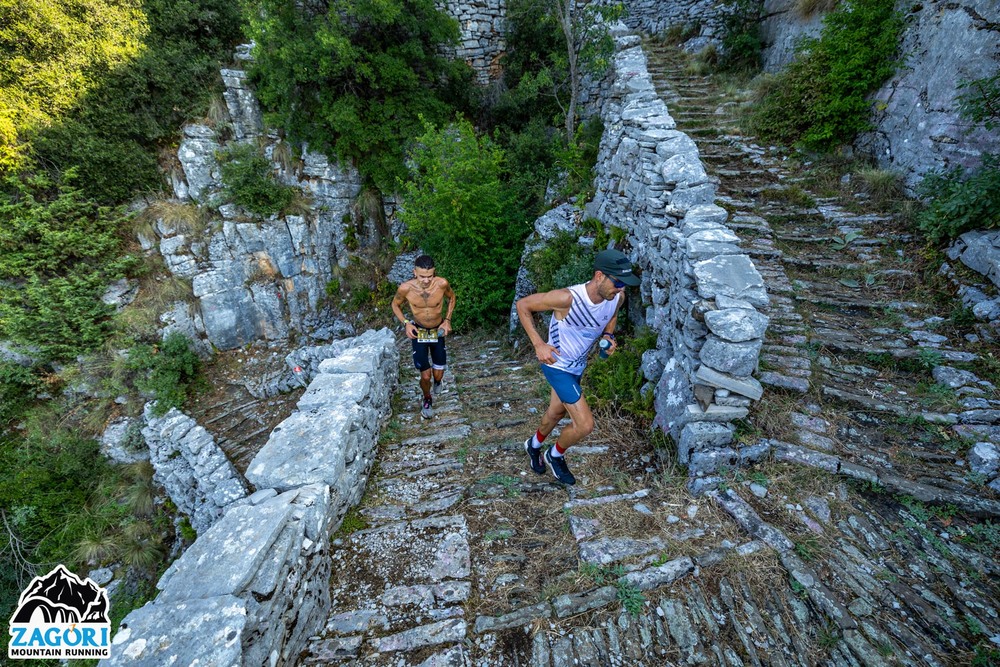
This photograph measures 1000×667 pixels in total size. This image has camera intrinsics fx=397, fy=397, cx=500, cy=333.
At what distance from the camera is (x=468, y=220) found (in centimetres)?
824

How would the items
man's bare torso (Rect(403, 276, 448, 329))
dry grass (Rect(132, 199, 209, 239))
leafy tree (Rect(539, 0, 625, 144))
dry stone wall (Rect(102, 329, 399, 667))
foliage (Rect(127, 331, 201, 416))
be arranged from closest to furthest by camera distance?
dry stone wall (Rect(102, 329, 399, 667)) < man's bare torso (Rect(403, 276, 448, 329)) < leafy tree (Rect(539, 0, 625, 144)) < foliage (Rect(127, 331, 201, 416)) < dry grass (Rect(132, 199, 209, 239))

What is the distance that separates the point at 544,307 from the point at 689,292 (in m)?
1.59

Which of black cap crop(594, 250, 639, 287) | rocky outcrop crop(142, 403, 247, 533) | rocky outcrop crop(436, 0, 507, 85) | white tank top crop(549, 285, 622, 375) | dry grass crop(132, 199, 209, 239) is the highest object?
rocky outcrop crop(436, 0, 507, 85)

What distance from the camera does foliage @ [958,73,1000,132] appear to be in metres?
4.46

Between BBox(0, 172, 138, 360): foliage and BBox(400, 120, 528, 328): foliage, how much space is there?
7.34m

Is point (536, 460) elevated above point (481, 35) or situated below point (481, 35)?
below

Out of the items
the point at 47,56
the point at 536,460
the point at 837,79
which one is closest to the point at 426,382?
the point at 536,460

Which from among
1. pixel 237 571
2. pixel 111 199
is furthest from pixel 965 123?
pixel 111 199

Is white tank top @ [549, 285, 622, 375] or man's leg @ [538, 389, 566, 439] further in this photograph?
man's leg @ [538, 389, 566, 439]

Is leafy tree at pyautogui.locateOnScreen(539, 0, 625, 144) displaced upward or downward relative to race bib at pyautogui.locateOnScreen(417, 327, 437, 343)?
upward

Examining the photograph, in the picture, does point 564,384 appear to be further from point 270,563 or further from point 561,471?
point 270,563

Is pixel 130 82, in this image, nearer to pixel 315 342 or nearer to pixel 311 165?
pixel 311 165

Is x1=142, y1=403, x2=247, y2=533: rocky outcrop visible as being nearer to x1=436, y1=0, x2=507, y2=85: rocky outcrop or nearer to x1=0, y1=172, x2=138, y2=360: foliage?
x1=0, y1=172, x2=138, y2=360: foliage

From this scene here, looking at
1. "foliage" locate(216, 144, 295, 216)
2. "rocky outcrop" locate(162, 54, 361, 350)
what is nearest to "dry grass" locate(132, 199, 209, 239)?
"rocky outcrop" locate(162, 54, 361, 350)
